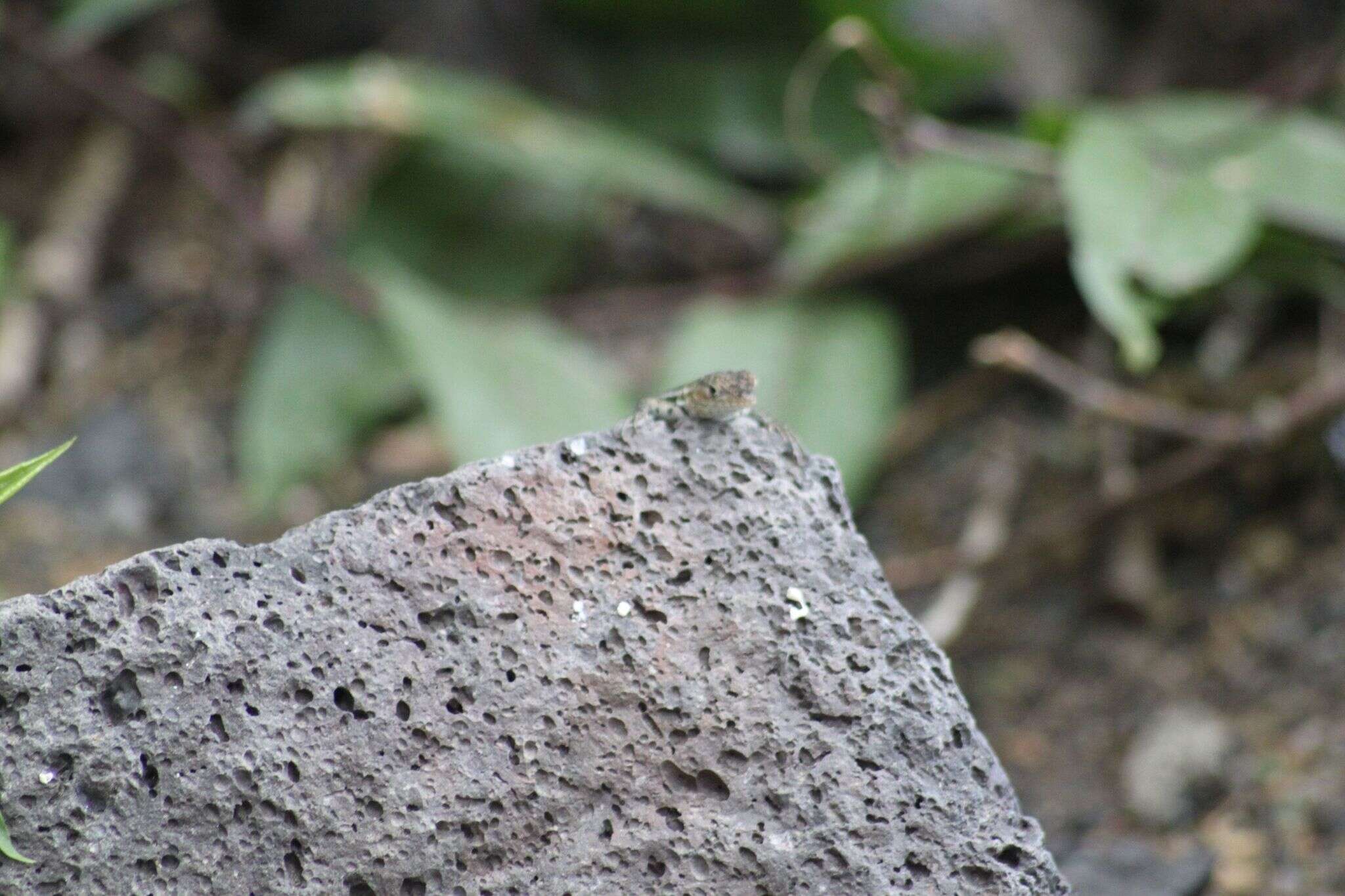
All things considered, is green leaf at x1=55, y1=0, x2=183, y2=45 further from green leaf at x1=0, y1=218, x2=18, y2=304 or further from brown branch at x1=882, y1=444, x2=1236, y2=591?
brown branch at x1=882, y1=444, x2=1236, y2=591

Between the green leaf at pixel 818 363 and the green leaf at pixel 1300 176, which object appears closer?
the green leaf at pixel 1300 176

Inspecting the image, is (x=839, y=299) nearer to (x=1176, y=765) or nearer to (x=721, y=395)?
(x=1176, y=765)

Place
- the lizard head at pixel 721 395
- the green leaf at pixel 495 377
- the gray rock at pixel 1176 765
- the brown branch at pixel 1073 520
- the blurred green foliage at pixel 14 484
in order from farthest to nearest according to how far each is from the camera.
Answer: the green leaf at pixel 495 377, the brown branch at pixel 1073 520, the gray rock at pixel 1176 765, the lizard head at pixel 721 395, the blurred green foliage at pixel 14 484

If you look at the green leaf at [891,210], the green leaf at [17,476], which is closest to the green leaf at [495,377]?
the green leaf at [891,210]

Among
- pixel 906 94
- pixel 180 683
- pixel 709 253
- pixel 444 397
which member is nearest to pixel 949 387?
pixel 906 94

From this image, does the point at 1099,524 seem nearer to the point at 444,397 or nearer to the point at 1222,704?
the point at 1222,704

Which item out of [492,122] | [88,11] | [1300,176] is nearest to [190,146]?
[88,11]

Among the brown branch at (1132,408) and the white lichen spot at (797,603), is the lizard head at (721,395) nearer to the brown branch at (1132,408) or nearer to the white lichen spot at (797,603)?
the white lichen spot at (797,603)
